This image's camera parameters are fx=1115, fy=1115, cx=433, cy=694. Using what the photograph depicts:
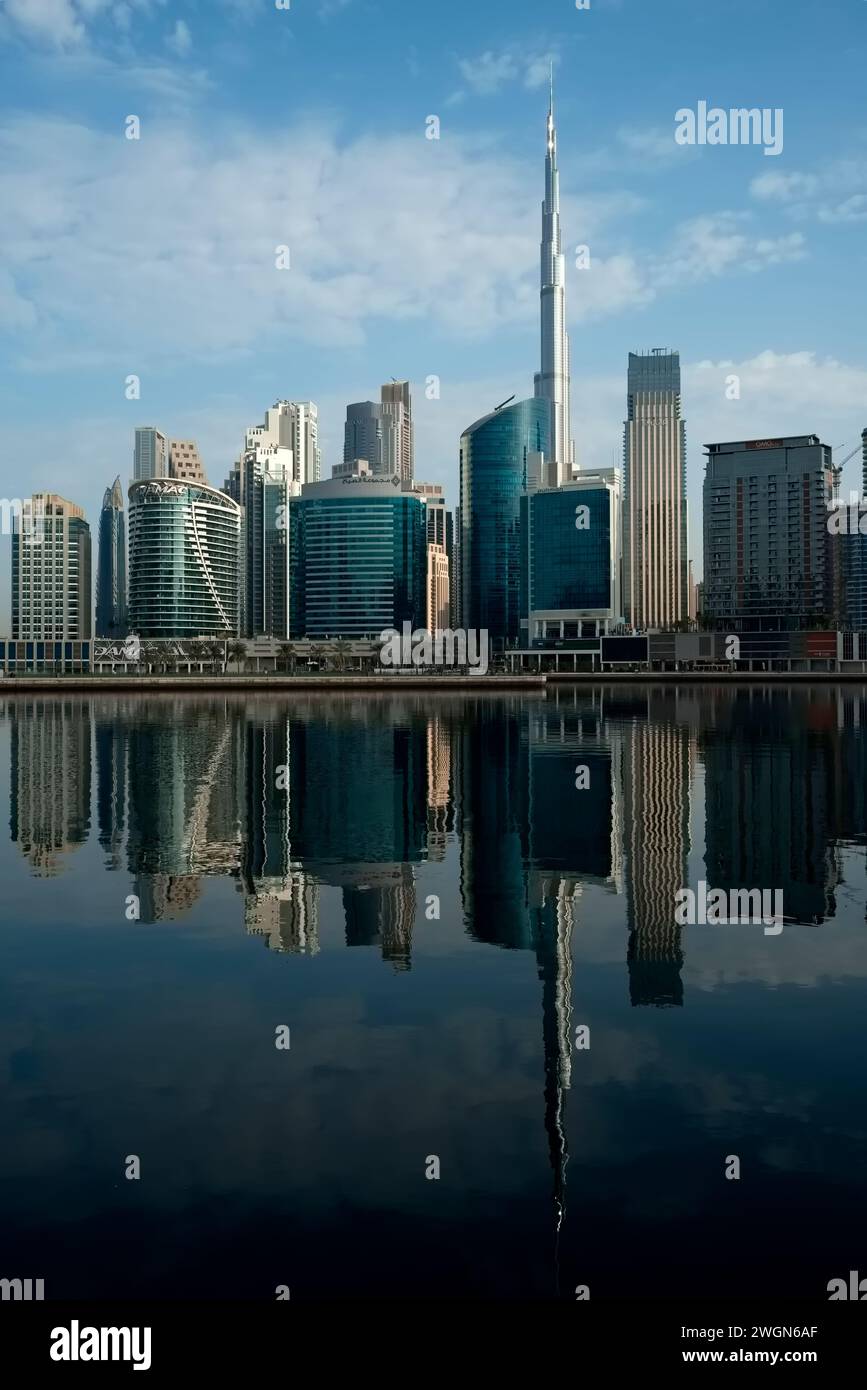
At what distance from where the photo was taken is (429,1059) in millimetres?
15117

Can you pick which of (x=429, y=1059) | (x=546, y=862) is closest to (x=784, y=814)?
(x=546, y=862)

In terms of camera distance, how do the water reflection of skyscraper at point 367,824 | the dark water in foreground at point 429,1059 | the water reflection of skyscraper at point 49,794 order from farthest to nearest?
the water reflection of skyscraper at point 49,794 < the water reflection of skyscraper at point 367,824 < the dark water in foreground at point 429,1059

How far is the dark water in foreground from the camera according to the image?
33.8 feet

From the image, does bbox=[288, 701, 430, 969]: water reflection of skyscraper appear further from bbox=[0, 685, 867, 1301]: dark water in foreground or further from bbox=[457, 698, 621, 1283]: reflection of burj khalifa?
bbox=[457, 698, 621, 1283]: reflection of burj khalifa

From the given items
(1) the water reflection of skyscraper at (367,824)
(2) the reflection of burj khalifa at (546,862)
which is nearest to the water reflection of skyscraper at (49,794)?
(1) the water reflection of skyscraper at (367,824)

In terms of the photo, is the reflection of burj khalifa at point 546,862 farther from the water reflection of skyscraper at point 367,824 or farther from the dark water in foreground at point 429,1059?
the water reflection of skyscraper at point 367,824

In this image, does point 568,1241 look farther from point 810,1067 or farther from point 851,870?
point 851,870

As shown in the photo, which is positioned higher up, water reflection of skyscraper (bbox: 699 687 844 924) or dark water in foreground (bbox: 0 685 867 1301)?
water reflection of skyscraper (bbox: 699 687 844 924)

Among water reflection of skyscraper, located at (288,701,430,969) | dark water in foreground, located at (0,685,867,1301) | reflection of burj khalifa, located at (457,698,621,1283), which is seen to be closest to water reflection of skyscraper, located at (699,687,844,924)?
dark water in foreground, located at (0,685,867,1301)

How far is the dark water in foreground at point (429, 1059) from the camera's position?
10.3m

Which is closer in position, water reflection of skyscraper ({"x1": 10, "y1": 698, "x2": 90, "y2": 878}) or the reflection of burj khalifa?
the reflection of burj khalifa

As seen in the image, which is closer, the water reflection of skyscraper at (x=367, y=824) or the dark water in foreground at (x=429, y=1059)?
the dark water in foreground at (x=429, y=1059)

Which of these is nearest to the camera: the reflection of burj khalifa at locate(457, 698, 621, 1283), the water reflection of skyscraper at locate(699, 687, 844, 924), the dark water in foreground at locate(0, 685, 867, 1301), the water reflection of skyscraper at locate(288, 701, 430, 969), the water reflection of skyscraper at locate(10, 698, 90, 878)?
the dark water in foreground at locate(0, 685, 867, 1301)

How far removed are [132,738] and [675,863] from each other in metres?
58.4
